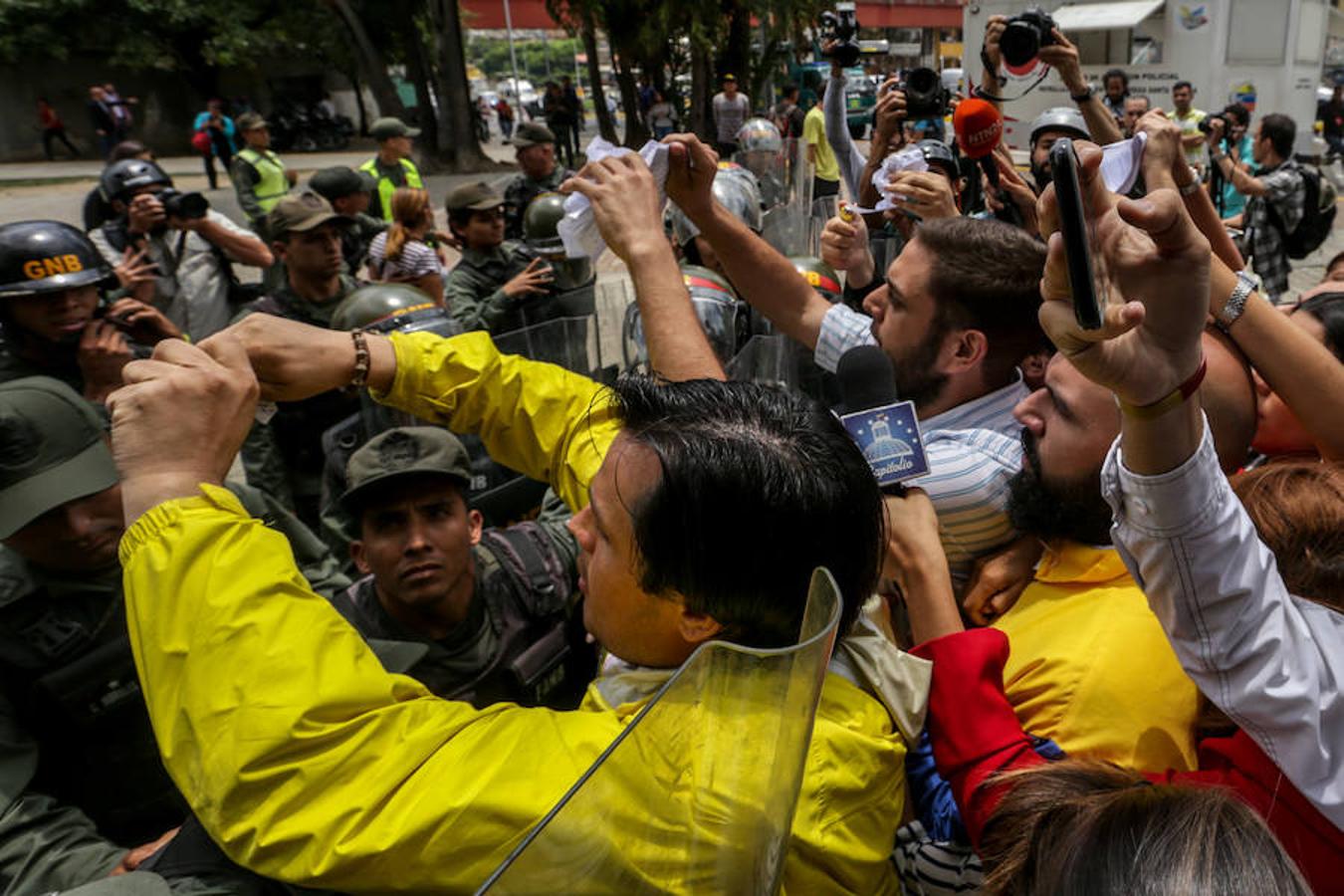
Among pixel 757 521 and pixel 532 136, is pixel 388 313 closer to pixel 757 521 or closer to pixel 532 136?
pixel 757 521

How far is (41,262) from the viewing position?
9.55 feet

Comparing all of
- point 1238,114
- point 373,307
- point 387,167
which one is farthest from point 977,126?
point 1238,114

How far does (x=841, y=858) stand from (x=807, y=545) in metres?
0.39

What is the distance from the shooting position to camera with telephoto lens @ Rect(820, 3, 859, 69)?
558cm

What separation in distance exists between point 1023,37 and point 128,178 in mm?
4421

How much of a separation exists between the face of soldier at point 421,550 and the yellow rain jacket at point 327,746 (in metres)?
0.97

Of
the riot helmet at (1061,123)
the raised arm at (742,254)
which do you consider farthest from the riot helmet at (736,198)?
the riot helmet at (1061,123)

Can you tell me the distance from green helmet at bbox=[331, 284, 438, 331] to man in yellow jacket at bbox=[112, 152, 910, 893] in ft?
6.59

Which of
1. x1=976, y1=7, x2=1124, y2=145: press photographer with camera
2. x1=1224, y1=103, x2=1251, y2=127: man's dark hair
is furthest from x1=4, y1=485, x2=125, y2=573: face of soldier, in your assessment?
x1=1224, y1=103, x2=1251, y2=127: man's dark hair

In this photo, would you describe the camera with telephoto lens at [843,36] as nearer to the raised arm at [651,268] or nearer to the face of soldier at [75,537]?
the raised arm at [651,268]

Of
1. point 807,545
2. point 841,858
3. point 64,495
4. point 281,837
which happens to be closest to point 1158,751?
point 841,858

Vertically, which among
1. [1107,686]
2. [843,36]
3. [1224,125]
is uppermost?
[843,36]

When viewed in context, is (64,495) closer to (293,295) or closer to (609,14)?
(293,295)

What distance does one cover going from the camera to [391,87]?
2180cm
